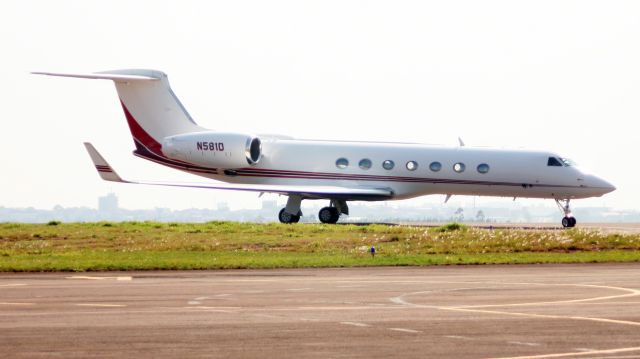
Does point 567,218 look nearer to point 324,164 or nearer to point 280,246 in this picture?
point 324,164

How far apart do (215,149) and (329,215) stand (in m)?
5.69

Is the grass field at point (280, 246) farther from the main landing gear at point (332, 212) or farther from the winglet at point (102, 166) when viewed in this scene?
the main landing gear at point (332, 212)

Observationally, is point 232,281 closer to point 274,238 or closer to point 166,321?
point 166,321

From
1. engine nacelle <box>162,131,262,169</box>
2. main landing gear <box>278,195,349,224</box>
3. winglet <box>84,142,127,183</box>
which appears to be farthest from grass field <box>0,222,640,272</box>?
engine nacelle <box>162,131,262,169</box>

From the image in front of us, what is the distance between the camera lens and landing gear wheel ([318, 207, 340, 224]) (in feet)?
166

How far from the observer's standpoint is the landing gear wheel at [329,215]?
50.5 m

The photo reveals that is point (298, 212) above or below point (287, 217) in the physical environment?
above

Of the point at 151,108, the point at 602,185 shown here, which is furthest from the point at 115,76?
the point at 602,185

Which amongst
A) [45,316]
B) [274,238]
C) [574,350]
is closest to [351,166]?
[274,238]

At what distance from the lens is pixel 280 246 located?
3519 cm

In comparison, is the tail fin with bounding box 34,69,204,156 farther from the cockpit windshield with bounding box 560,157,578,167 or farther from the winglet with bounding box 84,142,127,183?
the cockpit windshield with bounding box 560,157,578,167

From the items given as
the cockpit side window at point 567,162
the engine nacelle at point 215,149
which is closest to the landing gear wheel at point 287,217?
the engine nacelle at point 215,149

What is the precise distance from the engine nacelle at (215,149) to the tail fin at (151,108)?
1.77 meters

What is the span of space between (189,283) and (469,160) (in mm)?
26221
